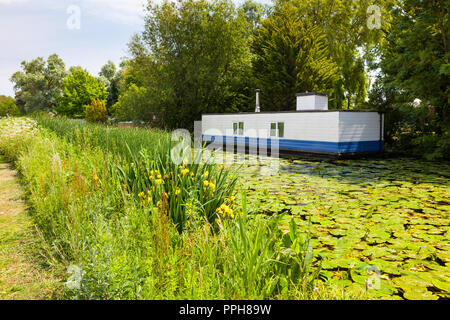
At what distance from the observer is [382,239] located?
4.07 m

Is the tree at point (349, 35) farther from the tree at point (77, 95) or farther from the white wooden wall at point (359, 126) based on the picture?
the tree at point (77, 95)

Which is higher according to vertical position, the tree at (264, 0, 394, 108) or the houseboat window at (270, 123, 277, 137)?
the tree at (264, 0, 394, 108)

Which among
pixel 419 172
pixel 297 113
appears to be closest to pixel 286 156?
pixel 297 113

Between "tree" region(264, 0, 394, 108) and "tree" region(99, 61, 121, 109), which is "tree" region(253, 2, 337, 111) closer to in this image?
"tree" region(264, 0, 394, 108)

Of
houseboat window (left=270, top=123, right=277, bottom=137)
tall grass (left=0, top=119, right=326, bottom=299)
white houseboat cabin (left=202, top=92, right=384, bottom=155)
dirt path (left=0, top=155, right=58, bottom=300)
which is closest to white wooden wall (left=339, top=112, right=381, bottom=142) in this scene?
white houseboat cabin (left=202, top=92, right=384, bottom=155)

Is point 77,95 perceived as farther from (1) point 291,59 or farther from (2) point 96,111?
(1) point 291,59

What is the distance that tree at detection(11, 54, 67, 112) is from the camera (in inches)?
1829

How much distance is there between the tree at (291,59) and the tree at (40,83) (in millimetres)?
34811

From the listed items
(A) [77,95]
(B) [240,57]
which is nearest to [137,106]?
(B) [240,57]

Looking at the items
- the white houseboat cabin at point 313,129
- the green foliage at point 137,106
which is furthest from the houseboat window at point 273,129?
the green foliage at point 137,106

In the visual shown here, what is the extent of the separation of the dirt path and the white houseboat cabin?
838 centimetres

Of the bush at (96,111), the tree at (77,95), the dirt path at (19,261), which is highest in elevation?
the tree at (77,95)

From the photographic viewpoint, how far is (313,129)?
41.8ft

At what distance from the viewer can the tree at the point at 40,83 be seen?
1829 inches
